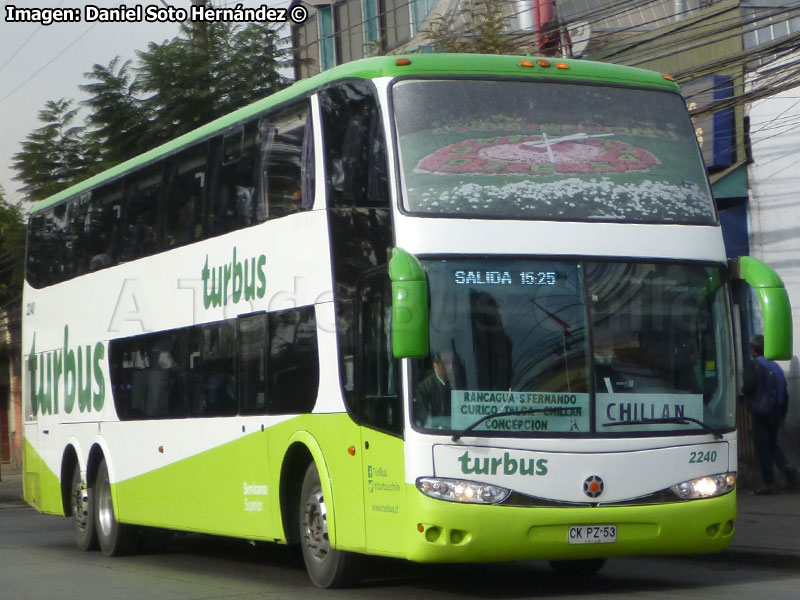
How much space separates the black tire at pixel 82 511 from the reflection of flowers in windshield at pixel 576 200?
7.62m

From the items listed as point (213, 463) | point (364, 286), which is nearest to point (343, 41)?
point (213, 463)

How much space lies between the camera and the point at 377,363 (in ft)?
30.1

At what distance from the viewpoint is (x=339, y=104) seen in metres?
9.87

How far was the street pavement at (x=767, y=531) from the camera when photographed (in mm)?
11039

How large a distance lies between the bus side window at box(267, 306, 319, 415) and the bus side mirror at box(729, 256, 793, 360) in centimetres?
319

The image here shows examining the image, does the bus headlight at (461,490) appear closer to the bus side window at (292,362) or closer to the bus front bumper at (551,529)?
the bus front bumper at (551,529)

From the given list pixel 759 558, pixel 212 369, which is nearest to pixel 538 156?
pixel 212 369

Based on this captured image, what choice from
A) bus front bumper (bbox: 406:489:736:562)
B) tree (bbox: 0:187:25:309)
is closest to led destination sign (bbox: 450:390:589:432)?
bus front bumper (bbox: 406:489:736:562)

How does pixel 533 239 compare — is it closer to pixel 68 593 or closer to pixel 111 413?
pixel 68 593

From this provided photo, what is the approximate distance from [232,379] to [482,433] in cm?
342

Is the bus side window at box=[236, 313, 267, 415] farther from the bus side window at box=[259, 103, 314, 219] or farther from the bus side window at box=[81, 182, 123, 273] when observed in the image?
the bus side window at box=[81, 182, 123, 273]

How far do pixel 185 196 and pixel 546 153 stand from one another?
14.7ft

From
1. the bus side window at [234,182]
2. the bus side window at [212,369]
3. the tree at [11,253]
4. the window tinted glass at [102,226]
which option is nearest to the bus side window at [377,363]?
the bus side window at [234,182]

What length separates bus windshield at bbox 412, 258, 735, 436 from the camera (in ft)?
28.8
